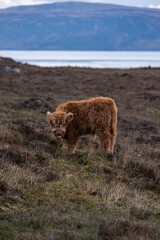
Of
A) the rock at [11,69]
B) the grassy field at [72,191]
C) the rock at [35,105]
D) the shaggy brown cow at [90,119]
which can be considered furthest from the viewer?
the rock at [11,69]

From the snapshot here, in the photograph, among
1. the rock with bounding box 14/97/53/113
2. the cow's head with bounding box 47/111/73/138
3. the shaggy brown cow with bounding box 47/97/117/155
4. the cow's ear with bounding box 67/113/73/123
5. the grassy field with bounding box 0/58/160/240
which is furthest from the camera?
the rock with bounding box 14/97/53/113

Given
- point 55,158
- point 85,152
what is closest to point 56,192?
point 55,158

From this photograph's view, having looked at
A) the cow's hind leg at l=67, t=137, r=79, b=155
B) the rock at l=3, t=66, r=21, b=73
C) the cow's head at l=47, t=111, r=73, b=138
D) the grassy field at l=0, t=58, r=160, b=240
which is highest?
the rock at l=3, t=66, r=21, b=73

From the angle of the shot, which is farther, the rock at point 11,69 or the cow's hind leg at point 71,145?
the rock at point 11,69

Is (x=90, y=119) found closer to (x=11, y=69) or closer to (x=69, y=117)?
(x=69, y=117)

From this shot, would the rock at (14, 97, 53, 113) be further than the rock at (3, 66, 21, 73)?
No

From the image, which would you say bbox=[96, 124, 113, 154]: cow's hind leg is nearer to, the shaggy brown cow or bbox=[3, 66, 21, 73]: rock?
the shaggy brown cow

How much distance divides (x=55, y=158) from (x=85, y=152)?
88 cm

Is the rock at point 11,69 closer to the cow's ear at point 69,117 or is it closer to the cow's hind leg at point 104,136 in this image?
the cow's hind leg at point 104,136

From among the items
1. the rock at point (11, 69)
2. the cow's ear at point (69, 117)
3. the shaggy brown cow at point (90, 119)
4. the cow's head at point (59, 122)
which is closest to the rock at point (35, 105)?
the shaggy brown cow at point (90, 119)

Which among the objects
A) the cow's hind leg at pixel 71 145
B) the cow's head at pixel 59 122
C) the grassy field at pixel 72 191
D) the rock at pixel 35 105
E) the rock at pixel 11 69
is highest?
the rock at pixel 11 69

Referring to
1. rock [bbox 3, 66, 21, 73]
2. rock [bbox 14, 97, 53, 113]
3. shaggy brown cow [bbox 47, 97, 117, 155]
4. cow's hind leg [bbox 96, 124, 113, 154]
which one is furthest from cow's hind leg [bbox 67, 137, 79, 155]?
rock [bbox 3, 66, 21, 73]

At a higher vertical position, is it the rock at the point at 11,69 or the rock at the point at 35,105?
the rock at the point at 11,69

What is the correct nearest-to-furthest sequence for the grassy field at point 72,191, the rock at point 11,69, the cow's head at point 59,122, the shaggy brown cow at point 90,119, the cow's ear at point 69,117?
the grassy field at point 72,191 < the cow's head at point 59,122 < the cow's ear at point 69,117 < the shaggy brown cow at point 90,119 < the rock at point 11,69
